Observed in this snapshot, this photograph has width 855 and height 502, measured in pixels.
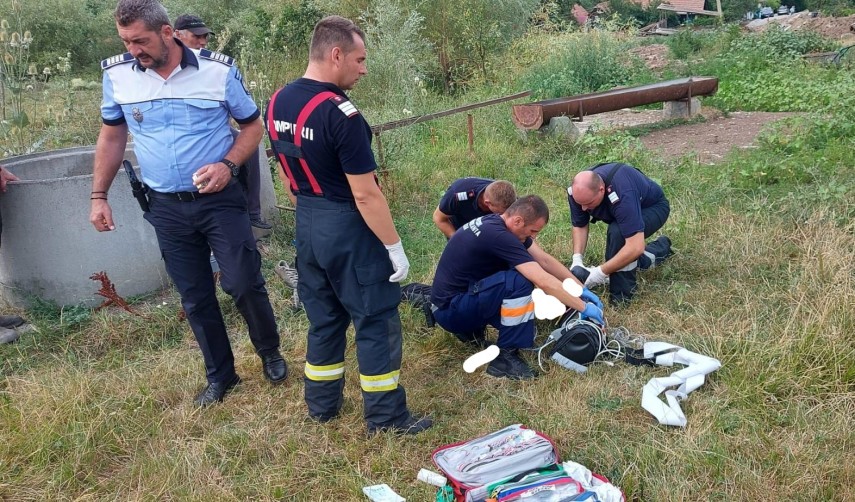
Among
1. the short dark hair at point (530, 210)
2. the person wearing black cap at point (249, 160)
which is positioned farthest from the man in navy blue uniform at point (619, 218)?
the person wearing black cap at point (249, 160)

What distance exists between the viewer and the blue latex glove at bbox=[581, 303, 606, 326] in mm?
3734

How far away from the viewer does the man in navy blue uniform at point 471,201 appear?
3.94 m

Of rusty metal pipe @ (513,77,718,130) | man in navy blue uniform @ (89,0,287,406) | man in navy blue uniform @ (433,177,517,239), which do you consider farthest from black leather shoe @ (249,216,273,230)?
rusty metal pipe @ (513,77,718,130)

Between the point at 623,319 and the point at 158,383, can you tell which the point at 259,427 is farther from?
the point at 623,319

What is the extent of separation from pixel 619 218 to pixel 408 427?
204cm

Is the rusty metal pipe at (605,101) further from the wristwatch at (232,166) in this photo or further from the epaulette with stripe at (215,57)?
the wristwatch at (232,166)

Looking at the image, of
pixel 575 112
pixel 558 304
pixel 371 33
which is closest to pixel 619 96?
pixel 575 112

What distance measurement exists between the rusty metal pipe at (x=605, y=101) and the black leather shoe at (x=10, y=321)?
19.6 ft

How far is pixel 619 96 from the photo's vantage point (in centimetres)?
921

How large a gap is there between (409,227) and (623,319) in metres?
2.42

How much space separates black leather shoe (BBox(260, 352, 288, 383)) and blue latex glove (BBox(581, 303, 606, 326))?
1.69 m

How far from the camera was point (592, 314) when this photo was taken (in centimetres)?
374

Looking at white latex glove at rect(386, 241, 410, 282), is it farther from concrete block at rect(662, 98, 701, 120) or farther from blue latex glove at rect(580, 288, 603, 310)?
concrete block at rect(662, 98, 701, 120)

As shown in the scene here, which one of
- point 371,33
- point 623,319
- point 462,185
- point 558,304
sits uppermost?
point 371,33
